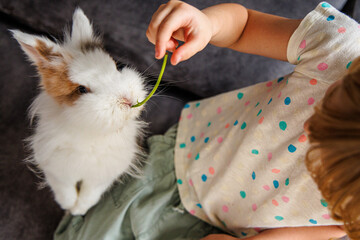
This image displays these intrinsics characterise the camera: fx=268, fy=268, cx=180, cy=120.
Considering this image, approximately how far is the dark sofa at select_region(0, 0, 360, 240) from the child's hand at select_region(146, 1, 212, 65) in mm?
297

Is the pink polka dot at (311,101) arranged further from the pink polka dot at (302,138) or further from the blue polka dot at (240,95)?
the blue polka dot at (240,95)

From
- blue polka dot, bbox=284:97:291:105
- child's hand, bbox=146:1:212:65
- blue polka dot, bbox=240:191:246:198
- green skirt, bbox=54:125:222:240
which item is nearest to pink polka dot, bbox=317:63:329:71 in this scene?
blue polka dot, bbox=284:97:291:105

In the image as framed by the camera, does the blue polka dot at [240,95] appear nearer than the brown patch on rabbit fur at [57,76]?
No

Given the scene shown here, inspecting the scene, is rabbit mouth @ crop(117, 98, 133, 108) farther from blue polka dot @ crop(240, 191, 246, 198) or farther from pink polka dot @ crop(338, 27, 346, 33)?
pink polka dot @ crop(338, 27, 346, 33)

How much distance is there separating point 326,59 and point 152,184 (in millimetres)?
661

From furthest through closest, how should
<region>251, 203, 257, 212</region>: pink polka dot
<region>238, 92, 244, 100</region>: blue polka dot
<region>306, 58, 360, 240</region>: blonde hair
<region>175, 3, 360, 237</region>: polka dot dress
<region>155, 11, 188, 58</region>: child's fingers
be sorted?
<region>238, 92, 244, 100</region>: blue polka dot < <region>251, 203, 257, 212</region>: pink polka dot < <region>175, 3, 360, 237</region>: polka dot dress < <region>155, 11, 188, 58</region>: child's fingers < <region>306, 58, 360, 240</region>: blonde hair

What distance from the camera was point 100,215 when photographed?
0.91m

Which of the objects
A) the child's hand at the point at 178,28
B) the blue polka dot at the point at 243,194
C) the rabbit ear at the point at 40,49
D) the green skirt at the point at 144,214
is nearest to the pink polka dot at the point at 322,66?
the child's hand at the point at 178,28

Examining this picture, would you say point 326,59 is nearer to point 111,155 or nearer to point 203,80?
point 203,80

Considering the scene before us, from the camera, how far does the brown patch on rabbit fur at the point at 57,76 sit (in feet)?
2.31

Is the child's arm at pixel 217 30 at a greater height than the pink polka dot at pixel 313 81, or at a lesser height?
greater

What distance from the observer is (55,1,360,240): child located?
49 centimetres

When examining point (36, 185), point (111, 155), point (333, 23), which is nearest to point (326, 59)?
point (333, 23)

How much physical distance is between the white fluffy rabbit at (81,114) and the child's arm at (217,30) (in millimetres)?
158
